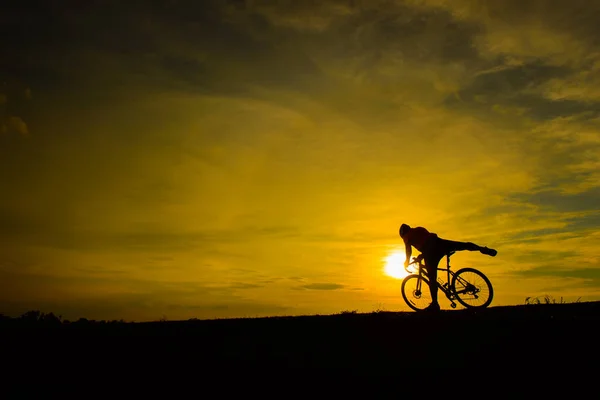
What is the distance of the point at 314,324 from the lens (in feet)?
46.1

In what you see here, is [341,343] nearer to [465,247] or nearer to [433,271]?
[433,271]

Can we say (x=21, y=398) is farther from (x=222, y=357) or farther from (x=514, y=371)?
(x=514, y=371)

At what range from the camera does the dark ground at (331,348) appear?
1027 centimetres

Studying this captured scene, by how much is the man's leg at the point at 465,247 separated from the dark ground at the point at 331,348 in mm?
2507

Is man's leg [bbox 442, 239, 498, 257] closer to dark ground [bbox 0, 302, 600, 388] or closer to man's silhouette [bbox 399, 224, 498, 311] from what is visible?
man's silhouette [bbox 399, 224, 498, 311]

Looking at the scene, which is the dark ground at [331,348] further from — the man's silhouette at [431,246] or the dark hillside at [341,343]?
the man's silhouette at [431,246]

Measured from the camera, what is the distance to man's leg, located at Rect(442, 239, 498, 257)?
1708 cm

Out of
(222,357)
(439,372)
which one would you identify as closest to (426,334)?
(439,372)

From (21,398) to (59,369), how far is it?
4.27 feet

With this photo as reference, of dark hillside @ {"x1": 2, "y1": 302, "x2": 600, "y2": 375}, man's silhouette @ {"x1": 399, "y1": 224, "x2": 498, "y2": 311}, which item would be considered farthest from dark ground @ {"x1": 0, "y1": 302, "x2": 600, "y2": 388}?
man's silhouette @ {"x1": 399, "y1": 224, "x2": 498, "y2": 311}

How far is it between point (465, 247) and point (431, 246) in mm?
996

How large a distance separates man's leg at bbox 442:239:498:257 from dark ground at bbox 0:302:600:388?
251cm

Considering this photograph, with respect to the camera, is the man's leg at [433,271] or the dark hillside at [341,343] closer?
the dark hillside at [341,343]

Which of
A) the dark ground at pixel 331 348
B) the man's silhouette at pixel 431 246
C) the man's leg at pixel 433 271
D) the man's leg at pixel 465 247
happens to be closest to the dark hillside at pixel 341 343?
the dark ground at pixel 331 348
